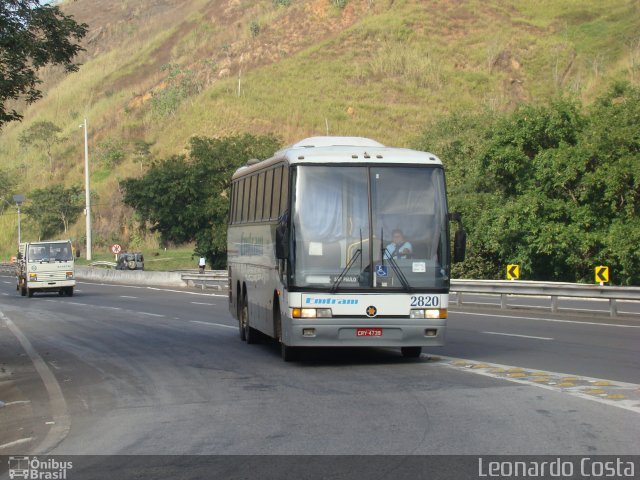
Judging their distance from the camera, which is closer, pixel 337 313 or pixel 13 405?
pixel 13 405

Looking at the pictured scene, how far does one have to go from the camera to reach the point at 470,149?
174 ft

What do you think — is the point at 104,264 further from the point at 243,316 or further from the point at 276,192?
the point at 276,192

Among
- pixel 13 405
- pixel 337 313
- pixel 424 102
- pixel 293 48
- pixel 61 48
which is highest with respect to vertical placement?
pixel 293 48

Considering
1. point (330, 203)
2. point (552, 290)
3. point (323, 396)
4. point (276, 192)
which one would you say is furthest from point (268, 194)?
point (552, 290)

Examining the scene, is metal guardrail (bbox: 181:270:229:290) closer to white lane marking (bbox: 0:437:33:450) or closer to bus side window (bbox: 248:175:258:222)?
bus side window (bbox: 248:175:258:222)

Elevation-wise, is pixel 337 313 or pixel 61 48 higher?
pixel 61 48

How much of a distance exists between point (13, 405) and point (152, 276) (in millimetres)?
43320

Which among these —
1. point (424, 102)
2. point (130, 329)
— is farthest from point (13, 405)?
point (424, 102)

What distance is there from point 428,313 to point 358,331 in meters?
1.04

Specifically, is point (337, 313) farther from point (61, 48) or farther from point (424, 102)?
point (424, 102)

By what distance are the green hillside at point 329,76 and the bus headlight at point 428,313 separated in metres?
60.3

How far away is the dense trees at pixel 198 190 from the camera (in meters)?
62.2

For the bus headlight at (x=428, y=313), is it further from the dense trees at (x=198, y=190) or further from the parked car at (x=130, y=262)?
the parked car at (x=130, y=262)

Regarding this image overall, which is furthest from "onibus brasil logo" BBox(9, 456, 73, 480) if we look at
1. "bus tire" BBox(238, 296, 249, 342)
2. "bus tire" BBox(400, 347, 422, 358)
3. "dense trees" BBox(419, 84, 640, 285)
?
"dense trees" BBox(419, 84, 640, 285)
